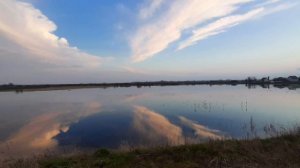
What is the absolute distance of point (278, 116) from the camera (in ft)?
63.9

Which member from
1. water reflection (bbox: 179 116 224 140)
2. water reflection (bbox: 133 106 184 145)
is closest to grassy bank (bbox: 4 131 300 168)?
water reflection (bbox: 133 106 184 145)

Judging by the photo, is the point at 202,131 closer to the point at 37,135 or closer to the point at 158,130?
the point at 158,130

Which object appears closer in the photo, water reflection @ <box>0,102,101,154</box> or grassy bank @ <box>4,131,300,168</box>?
grassy bank @ <box>4,131,300,168</box>

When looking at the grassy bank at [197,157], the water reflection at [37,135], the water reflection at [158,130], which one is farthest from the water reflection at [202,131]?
the water reflection at [37,135]

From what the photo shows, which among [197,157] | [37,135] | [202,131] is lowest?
[37,135]

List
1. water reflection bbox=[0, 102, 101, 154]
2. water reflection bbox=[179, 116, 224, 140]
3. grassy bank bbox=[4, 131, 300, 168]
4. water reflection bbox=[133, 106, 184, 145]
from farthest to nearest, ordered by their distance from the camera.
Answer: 1. water reflection bbox=[179, 116, 224, 140]
2. water reflection bbox=[133, 106, 184, 145]
3. water reflection bbox=[0, 102, 101, 154]
4. grassy bank bbox=[4, 131, 300, 168]

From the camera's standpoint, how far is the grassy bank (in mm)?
6980

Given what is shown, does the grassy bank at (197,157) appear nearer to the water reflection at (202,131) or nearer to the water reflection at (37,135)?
the water reflection at (202,131)

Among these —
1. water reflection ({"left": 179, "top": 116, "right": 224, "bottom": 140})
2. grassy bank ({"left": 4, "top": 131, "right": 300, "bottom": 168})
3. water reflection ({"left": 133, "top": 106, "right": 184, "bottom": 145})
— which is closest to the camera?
grassy bank ({"left": 4, "top": 131, "right": 300, "bottom": 168})

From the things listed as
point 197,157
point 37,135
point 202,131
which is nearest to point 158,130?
point 202,131

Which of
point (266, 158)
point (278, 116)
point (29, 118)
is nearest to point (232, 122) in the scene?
point (278, 116)

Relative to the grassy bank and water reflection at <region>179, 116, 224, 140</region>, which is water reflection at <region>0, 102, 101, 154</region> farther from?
water reflection at <region>179, 116, 224, 140</region>

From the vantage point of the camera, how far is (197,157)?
24.7 feet

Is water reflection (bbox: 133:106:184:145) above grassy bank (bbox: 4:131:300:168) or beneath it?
beneath
